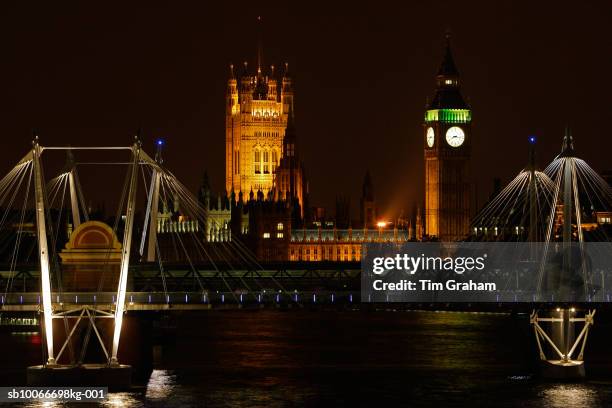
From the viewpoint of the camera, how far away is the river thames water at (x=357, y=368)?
202 feet

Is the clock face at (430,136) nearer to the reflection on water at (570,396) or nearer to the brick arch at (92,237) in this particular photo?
the brick arch at (92,237)

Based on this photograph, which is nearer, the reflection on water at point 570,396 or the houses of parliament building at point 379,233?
the reflection on water at point 570,396

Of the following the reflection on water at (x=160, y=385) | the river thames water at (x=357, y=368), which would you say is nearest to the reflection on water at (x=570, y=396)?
the river thames water at (x=357, y=368)

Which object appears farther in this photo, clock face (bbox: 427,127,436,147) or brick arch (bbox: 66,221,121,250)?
clock face (bbox: 427,127,436,147)

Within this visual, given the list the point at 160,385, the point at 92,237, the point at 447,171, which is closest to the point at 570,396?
the point at 160,385

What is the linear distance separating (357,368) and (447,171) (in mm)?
109086

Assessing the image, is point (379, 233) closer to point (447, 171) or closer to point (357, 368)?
point (447, 171)

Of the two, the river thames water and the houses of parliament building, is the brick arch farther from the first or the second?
the houses of parliament building

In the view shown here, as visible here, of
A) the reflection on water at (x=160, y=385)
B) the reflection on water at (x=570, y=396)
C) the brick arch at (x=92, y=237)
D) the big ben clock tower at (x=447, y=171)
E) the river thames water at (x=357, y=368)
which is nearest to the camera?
the reflection on water at (x=570, y=396)

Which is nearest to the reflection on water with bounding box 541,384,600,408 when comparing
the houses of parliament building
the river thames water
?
the river thames water

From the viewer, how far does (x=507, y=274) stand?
11944 centimetres

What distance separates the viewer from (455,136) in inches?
7185

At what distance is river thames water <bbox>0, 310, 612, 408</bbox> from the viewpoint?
61.6 metres

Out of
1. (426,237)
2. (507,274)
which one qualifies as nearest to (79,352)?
(507,274)
